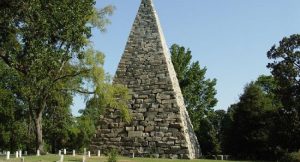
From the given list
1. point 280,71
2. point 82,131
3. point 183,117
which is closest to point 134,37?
point 183,117

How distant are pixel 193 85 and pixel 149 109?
74.1 feet

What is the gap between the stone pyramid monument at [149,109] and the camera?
29781 millimetres

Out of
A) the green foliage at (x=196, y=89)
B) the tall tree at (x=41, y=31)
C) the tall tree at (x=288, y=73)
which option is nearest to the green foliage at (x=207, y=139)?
the green foliage at (x=196, y=89)

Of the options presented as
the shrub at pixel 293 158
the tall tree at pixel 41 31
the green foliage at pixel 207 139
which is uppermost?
the tall tree at pixel 41 31

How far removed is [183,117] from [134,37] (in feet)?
23.6

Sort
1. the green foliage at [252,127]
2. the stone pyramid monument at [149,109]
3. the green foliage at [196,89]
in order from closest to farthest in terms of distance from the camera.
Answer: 1. the stone pyramid monument at [149,109]
2. the green foliage at [252,127]
3. the green foliage at [196,89]

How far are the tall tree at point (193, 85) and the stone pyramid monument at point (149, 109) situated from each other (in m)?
18.7

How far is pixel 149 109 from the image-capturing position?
1211 inches

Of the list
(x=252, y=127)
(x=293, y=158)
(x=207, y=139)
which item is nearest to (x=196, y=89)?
(x=207, y=139)

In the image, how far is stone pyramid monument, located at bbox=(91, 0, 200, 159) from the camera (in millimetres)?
29781

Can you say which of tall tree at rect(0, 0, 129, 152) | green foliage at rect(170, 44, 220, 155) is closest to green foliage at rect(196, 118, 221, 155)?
green foliage at rect(170, 44, 220, 155)

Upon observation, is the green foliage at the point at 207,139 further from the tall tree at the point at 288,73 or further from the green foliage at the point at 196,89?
the tall tree at the point at 288,73

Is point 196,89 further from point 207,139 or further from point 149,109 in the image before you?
point 149,109

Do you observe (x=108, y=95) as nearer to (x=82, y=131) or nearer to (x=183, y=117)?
(x=183, y=117)
